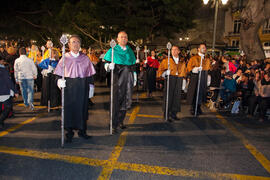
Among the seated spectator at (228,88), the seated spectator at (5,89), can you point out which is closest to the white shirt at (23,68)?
the seated spectator at (5,89)

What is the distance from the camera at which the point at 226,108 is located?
7.69m

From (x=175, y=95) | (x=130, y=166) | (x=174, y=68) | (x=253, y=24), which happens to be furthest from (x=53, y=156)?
(x=253, y=24)

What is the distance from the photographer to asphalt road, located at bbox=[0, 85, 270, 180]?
335 cm

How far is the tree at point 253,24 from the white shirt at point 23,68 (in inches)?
502

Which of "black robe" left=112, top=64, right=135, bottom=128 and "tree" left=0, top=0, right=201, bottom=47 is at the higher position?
"tree" left=0, top=0, right=201, bottom=47

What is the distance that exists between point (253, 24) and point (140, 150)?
1286 centimetres

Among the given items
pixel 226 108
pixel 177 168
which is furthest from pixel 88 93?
pixel 226 108

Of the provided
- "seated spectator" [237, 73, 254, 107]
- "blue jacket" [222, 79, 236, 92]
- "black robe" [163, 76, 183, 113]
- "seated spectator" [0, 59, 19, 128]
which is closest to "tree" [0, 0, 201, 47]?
"seated spectator" [237, 73, 254, 107]

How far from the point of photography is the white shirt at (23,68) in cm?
646

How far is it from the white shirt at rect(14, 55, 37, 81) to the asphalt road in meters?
1.18

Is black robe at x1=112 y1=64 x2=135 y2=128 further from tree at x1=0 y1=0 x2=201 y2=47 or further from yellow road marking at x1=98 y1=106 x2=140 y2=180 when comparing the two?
tree at x1=0 y1=0 x2=201 y2=47

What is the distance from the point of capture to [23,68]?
650 centimetres

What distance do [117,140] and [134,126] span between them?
39.9 inches

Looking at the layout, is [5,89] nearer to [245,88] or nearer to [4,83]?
[4,83]
